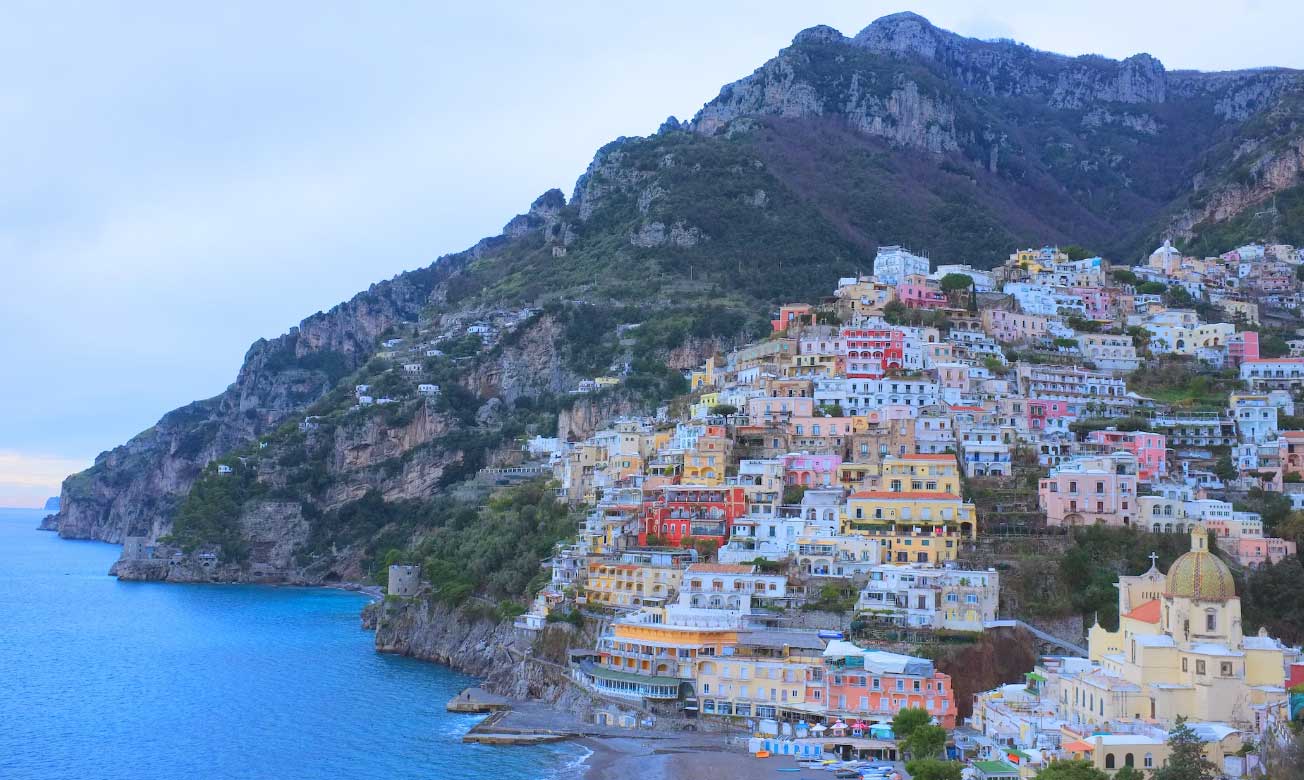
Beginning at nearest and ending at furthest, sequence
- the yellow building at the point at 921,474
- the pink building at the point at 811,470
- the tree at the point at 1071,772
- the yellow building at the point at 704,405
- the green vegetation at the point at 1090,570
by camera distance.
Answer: the tree at the point at 1071,772 < the green vegetation at the point at 1090,570 < the yellow building at the point at 921,474 < the pink building at the point at 811,470 < the yellow building at the point at 704,405

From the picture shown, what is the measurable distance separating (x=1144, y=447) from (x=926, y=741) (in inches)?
1229

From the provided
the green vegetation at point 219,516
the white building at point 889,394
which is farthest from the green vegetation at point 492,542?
the green vegetation at point 219,516

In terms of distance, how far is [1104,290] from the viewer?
106188mm

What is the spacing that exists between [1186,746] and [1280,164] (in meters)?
111

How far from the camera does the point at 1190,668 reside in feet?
153

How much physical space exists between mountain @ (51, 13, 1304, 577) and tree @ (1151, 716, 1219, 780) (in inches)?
2970

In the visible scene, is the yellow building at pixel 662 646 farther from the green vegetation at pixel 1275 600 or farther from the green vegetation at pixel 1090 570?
the green vegetation at pixel 1275 600

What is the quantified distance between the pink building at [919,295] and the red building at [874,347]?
11.2m

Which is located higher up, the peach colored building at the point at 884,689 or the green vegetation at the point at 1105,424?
the green vegetation at the point at 1105,424

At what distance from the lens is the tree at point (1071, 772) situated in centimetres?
4003

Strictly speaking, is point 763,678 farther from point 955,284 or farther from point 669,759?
point 955,284

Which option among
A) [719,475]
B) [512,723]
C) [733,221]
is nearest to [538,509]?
[719,475]

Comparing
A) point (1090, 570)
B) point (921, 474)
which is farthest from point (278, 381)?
point (1090, 570)

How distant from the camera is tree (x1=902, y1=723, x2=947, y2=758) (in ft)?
159
